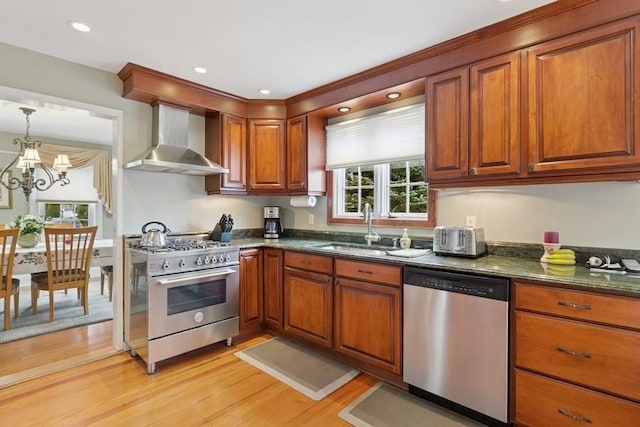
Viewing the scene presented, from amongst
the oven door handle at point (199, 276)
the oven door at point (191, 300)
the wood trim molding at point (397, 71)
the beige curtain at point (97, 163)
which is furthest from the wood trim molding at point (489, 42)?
the beige curtain at point (97, 163)

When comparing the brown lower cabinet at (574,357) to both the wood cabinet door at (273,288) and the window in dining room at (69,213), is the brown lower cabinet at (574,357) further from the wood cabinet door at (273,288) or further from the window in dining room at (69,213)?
the window in dining room at (69,213)

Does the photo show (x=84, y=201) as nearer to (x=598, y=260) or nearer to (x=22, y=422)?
(x=22, y=422)

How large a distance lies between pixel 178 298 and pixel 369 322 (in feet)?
5.20

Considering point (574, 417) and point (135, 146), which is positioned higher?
point (135, 146)

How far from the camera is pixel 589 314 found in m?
1.54

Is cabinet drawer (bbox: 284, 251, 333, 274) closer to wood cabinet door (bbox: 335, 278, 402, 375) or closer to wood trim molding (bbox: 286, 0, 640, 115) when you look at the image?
wood cabinet door (bbox: 335, 278, 402, 375)

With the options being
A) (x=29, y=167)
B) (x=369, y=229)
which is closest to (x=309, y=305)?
(x=369, y=229)

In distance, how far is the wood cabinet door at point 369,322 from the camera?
7.42 ft

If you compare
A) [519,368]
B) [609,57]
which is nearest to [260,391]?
[519,368]

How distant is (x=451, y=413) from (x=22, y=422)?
264 cm

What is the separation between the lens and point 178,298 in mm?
2662

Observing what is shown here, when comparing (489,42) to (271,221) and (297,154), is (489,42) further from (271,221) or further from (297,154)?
(271,221)

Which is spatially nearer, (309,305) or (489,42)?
(489,42)

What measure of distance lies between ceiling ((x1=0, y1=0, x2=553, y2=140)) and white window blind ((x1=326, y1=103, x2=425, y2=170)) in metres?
0.52
